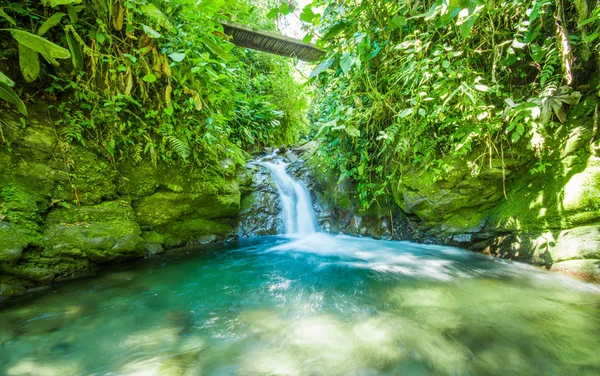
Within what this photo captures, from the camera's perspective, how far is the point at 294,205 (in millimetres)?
5477

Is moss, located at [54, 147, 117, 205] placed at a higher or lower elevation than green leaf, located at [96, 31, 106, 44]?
lower

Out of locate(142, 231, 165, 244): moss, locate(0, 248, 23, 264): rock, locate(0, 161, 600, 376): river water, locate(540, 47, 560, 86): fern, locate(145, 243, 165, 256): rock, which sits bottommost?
locate(0, 161, 600, 376): river water

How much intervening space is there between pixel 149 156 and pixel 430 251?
4.34m

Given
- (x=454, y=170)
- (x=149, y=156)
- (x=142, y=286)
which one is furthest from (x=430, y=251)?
(x=149, y=156)

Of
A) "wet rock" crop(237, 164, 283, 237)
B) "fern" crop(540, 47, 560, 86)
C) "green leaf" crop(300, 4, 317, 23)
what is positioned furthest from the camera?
"wet rock" crop(237, 164, 283, 237)

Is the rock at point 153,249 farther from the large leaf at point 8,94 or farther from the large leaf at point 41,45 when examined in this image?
the large leaf at point 41,45

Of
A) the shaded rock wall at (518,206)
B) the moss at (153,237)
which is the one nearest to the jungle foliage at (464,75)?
the shaded rock wall at (518,206)

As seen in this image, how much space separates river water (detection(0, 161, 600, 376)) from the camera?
136cm

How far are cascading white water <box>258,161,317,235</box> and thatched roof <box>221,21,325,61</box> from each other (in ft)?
9.28

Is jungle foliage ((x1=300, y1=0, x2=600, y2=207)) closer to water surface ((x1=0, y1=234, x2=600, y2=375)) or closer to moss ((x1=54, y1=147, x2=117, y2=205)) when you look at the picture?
water surface ((x1=0, y1=234, x2=600, y2=375))

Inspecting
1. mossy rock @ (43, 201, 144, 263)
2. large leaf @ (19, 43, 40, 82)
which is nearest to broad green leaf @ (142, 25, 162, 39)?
large leaf @ (19, 43, 40, 82)

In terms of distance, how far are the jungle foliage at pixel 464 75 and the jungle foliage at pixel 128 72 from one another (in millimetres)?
1651

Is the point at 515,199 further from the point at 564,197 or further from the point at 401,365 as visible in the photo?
the point at 401,365

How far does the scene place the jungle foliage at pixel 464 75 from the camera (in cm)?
233
